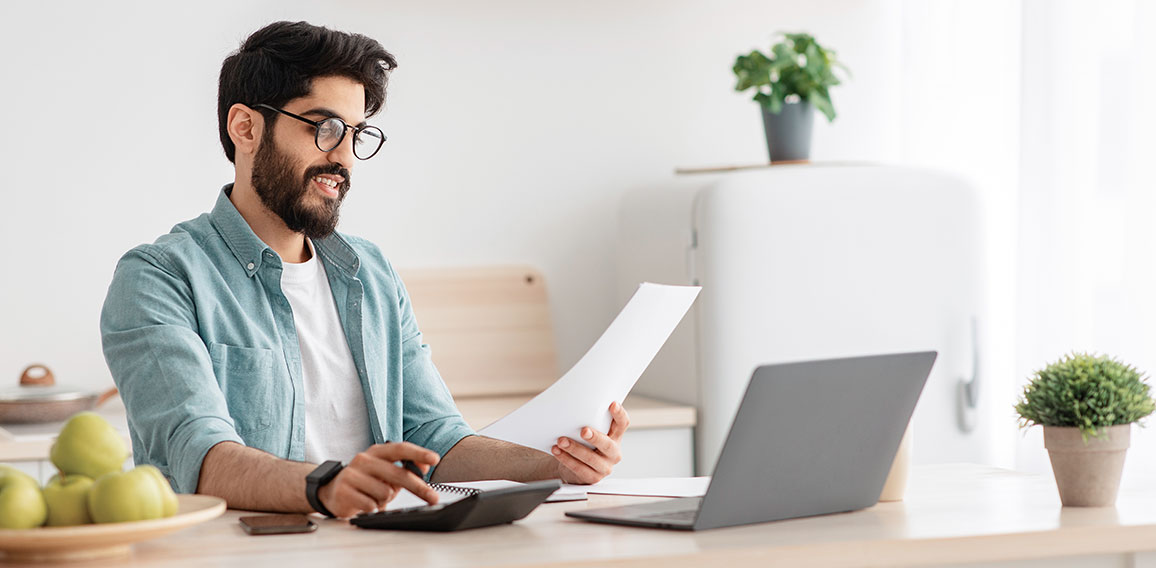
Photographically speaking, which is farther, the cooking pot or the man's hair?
the cooking pot

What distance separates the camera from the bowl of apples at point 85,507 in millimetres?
1123

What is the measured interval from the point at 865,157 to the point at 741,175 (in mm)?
836

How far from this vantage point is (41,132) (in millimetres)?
3053

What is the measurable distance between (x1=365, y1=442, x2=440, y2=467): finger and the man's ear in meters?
0.77

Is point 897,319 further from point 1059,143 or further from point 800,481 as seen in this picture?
point 800,481

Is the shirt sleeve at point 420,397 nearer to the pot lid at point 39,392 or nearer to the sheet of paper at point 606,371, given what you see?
Answer: the sheet of paper at point 606,371

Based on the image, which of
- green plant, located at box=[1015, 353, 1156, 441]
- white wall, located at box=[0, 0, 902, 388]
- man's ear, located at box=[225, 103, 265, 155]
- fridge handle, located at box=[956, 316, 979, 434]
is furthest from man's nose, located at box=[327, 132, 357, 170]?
fridge handle, located at box=[956, 316, 979, 434]

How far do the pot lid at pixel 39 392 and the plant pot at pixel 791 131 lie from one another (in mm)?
1703

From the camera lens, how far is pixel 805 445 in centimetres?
132

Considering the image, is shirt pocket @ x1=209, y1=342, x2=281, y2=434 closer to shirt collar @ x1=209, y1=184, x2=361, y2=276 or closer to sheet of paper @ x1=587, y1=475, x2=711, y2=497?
shirt collar @ x1=209, y1=184, x2=361, y2=276

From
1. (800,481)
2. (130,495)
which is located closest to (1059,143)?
(800,481)

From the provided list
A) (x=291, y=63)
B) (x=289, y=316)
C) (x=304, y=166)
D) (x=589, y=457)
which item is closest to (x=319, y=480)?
(x=589, y=457)

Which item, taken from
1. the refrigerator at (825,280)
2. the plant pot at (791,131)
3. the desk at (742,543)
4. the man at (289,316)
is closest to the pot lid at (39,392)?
the man at (289,316)

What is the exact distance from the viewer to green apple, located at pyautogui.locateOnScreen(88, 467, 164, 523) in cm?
115
